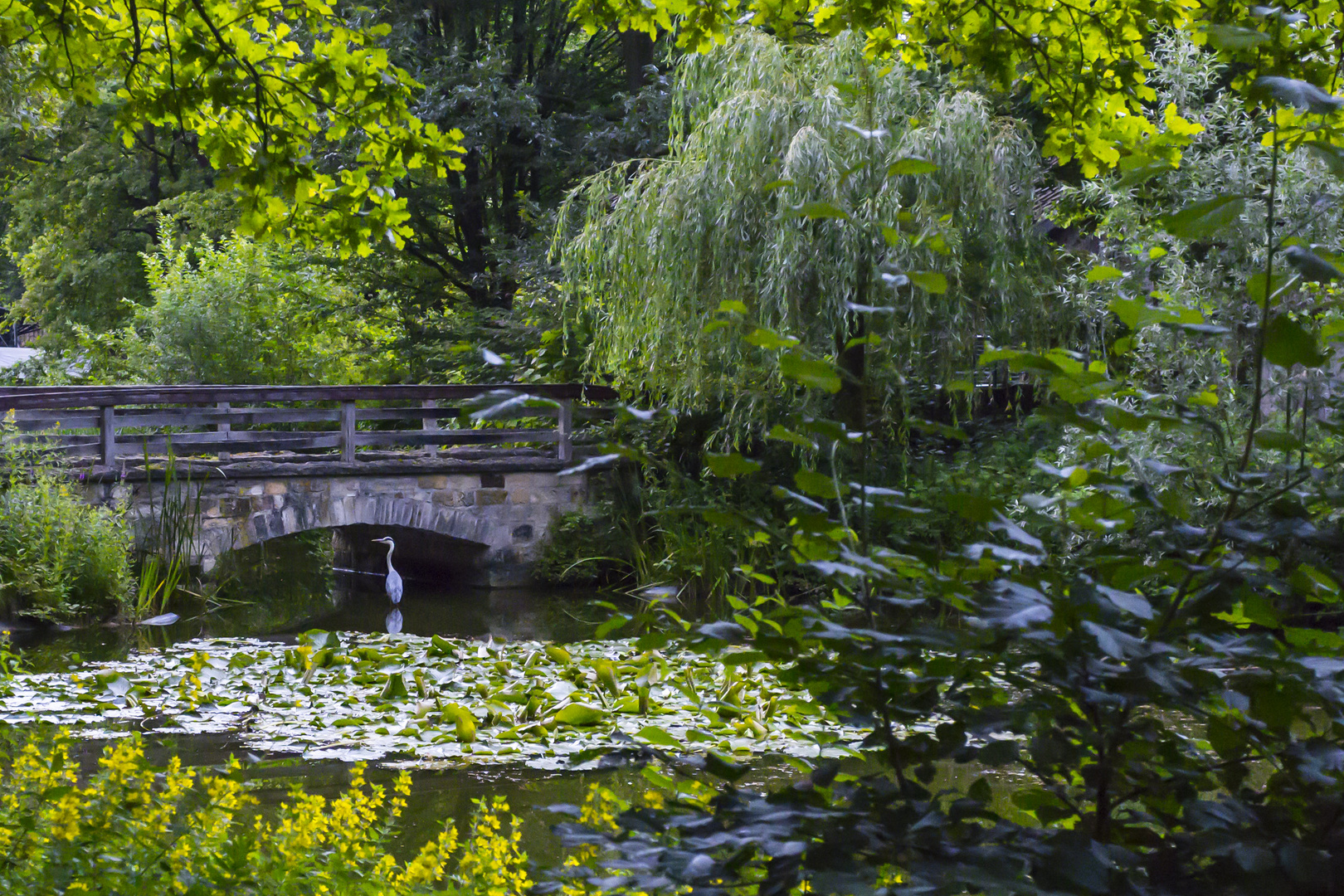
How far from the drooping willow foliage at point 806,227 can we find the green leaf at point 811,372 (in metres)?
6.62

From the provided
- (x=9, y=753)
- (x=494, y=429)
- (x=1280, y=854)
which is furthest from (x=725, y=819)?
(x=494, y=429)

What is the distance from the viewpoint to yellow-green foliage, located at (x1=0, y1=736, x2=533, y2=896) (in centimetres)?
207

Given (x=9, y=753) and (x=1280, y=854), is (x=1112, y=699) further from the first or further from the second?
(x=9, y=753)

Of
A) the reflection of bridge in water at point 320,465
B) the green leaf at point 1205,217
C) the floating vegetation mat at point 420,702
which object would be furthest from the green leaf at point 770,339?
the reflection of bridge in water at point 320,465

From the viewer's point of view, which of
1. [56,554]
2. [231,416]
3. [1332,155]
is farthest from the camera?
[231,416]

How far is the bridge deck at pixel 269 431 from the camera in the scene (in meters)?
9.55

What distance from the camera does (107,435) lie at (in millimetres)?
9555

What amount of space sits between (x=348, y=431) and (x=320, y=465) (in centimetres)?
51

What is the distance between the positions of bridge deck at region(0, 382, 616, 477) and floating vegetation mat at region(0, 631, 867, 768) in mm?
3296

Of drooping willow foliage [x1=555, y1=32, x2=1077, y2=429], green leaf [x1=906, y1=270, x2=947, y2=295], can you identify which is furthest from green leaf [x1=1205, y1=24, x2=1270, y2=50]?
drooping willow foliage [x1=555, y1=32, x2=1077, y2=429]

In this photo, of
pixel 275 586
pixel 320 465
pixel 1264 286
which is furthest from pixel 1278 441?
pixel 275 586

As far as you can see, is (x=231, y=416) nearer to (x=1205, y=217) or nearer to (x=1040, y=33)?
(x=1040, y=33)

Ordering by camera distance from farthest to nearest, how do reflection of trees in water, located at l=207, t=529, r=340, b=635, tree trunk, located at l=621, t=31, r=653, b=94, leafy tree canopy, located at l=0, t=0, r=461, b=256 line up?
tree trunk, located at l=621, t=31, r=653, b=94, reflection of trees in water, located at l=207, t=529, r=340, b=635, leafy tree canopy, located at l=0, t=0, r=461, b=256

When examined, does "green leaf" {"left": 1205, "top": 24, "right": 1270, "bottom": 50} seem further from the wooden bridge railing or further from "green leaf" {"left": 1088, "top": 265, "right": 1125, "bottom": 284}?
the wooden bridge railing
